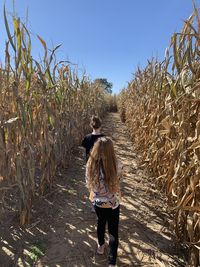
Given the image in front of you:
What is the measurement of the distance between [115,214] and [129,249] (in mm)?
520

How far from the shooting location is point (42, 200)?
350cm

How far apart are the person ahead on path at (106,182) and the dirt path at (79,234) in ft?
1.15

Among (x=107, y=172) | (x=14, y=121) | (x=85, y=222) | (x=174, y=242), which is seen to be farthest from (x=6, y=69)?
(x=174, y=242)

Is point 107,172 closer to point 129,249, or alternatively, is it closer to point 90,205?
point 129,249

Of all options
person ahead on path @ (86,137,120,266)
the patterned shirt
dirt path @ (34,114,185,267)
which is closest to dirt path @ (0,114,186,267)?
dirt path @ (34,114,185,267)

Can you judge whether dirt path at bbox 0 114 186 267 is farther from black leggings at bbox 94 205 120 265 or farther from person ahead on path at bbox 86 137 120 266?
person ahead on path at bbox 86 137 120 266

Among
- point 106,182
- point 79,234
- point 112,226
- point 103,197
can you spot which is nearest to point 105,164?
point 106,182

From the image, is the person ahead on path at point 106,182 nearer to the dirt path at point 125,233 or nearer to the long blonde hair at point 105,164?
the long blonde hair at point 105,164

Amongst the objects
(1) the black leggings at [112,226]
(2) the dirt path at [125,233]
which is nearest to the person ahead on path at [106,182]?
(1) the black leggings at [112,226]

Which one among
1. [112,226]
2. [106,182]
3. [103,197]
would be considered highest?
[106,182]

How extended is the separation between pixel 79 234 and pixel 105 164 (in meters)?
1.07

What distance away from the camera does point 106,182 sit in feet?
7.33

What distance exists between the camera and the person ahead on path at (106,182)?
2209mm

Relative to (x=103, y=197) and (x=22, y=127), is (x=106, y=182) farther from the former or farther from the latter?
(x=22, y=127)
